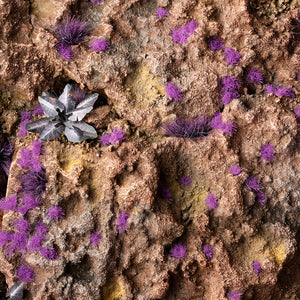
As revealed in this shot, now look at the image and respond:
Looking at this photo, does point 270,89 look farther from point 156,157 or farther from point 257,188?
point 156,157

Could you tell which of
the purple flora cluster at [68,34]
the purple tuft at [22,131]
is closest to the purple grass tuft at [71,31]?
the purple flora cluster at [68,34]

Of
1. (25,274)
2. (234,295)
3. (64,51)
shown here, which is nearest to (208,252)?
(234,295)

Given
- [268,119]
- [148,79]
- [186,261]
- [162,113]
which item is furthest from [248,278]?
[148,79]

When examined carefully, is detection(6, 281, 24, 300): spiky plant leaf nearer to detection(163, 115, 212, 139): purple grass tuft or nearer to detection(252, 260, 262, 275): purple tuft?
detection(163, 115, 212, 139): purple grass tuft

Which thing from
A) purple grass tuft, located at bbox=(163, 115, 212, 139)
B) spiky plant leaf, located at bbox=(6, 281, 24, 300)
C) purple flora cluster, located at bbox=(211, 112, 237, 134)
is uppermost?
purple flora cluster, located at bbox=(211, 112, 237, 134)

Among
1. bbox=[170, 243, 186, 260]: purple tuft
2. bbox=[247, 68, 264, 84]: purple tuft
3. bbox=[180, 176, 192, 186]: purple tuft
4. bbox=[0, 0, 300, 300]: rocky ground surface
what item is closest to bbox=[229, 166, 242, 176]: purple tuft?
bbox=[0, 0, 300, 300]: rocky ground surface
